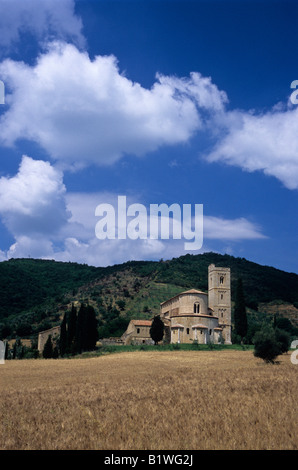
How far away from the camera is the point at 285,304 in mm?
127562

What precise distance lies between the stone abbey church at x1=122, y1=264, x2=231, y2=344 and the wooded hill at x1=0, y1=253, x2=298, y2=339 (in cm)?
1355

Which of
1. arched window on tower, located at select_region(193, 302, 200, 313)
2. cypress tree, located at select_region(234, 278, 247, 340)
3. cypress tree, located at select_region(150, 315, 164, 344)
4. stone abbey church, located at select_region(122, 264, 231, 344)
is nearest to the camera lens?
cypress tree, located at select_region(150, 315, 164, 344)

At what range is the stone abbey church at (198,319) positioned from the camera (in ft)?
234

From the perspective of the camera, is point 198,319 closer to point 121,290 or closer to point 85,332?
point 85,332

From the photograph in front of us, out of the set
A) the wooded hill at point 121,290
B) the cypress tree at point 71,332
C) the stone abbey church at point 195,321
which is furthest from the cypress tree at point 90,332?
the wooded hill at point 121,290

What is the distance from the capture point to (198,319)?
71.8m

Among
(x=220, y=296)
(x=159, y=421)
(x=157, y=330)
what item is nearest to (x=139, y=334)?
(x=157, y=330)

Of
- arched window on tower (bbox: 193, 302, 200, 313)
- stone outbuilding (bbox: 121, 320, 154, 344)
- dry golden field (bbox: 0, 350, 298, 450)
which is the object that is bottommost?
stone outbuilding (bbox: 121, 320, 154, 344)

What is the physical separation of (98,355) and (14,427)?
50666 millimetres

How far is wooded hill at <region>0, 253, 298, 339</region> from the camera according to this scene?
99.7 m

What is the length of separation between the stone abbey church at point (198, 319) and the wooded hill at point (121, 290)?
44.4 ft

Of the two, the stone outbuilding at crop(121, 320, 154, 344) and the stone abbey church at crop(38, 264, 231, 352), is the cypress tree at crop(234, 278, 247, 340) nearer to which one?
the stone abbey church at crop(38, 264, 231, 352)

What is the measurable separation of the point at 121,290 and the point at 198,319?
52919 mm

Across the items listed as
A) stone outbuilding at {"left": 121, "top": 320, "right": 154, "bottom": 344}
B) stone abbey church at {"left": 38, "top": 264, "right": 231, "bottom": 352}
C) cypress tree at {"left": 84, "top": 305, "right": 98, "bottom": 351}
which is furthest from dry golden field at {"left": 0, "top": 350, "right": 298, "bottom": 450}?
stone outbuilding at {"left": 121, "top": 320, "right": 154, "bottom": 344}
